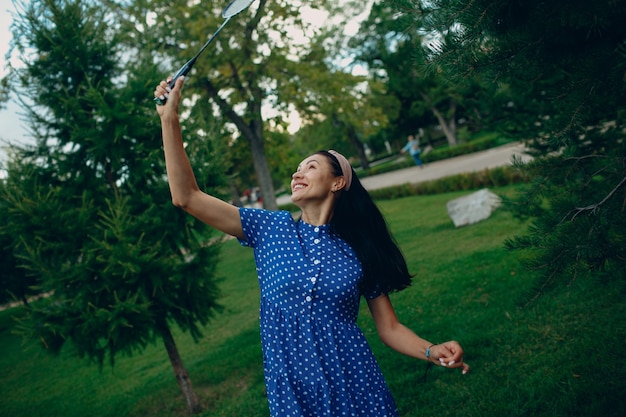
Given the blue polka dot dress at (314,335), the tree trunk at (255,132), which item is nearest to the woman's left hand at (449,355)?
the blue polka dot dress at (314,335)

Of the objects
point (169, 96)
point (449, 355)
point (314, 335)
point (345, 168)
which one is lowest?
point (449, 355)

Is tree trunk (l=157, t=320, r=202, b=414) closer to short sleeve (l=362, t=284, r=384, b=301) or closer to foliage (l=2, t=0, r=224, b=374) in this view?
foliage (l=2, t=0, r=224, b=374)

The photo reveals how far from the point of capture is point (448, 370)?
4.55 meters

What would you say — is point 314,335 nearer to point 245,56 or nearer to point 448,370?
point 448,370

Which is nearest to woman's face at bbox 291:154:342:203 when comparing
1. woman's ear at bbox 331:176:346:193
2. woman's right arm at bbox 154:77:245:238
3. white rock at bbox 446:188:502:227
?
woman's ear at bbox 331:176:346:193

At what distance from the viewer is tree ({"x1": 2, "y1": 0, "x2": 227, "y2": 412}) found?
477 centimetres

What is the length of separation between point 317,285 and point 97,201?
160 inches

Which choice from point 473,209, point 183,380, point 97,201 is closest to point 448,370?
A: point 183,380

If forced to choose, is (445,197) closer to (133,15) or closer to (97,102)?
(133,15)

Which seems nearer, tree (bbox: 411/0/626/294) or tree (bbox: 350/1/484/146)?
→ tree (bbox: 411/0/626/294)

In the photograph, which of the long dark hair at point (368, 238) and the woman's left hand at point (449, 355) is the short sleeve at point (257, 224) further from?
the woman's left hand at point (449, 355)

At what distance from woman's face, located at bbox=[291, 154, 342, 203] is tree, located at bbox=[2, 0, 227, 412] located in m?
2.93

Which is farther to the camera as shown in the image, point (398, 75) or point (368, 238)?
point (398, 75)

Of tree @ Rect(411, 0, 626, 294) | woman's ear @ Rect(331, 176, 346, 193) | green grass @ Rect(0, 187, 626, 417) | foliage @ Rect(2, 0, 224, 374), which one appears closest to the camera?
tree @ Rect(411, 0, 626, 294)
